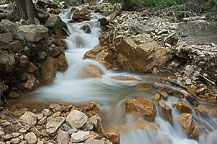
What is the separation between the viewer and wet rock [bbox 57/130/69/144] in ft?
7.74

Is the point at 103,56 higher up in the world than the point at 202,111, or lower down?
higher up

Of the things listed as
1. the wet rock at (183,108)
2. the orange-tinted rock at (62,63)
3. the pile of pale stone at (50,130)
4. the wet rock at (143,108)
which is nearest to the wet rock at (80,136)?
the pile of pale stone at (50,130)

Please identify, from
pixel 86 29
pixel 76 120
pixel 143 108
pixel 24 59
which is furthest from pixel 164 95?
pixel 86 29

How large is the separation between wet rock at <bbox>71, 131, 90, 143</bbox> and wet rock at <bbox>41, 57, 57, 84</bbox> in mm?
2607

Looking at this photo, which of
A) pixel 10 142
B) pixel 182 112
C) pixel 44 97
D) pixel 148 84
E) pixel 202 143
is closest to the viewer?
pixel 10 142

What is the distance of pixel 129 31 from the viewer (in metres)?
6.23

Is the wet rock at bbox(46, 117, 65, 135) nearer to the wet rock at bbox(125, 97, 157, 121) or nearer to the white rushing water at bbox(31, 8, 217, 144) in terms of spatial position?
the white rushing water at bbox(31, 8, 217, 144)

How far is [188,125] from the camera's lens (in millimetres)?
3135

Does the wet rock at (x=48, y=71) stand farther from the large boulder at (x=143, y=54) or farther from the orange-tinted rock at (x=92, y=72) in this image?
the large boulder at (x=143, y=54)

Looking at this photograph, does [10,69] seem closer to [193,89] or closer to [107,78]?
[107,78]

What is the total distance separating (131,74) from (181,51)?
5.62 ft

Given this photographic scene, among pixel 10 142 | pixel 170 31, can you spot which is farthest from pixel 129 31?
pixel 10 142

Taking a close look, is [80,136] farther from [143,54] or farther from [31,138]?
[143,54]

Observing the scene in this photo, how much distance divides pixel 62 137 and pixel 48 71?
2.72 m
